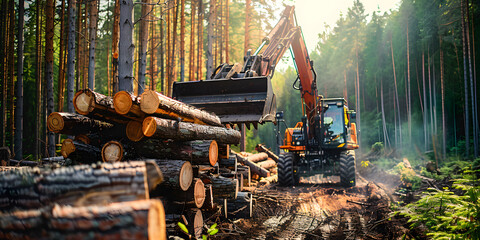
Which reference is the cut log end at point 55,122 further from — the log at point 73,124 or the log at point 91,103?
the log at point 91,103

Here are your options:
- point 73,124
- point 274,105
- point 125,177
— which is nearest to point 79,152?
point 73,124

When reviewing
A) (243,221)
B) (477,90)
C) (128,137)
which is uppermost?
(477,90)

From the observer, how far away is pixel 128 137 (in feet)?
16.7

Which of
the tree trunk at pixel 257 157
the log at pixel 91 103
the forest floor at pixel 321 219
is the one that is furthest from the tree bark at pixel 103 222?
the tree trunk at pixel 257 157

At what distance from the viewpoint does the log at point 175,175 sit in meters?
4.73

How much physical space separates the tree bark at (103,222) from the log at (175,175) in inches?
115

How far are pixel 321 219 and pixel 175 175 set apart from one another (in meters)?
3.71

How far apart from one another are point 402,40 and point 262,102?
29202 mm

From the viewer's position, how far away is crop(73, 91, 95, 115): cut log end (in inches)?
185

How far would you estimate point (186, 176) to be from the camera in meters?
4.95

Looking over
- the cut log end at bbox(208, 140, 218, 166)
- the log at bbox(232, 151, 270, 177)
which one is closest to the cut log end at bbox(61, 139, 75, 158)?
the cut log end at bbox(208, 140, 218, 166)

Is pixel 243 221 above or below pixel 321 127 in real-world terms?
below

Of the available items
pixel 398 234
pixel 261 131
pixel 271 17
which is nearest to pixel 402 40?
pixel 271 17

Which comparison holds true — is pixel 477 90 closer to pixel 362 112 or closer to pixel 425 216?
pixel 362 112
